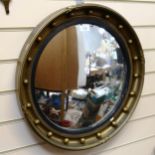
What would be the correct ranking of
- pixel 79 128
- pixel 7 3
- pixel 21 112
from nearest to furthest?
pixel 7 3 < pixel 21 112 < pixel 79 128

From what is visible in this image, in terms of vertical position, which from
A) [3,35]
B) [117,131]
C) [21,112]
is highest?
[3,35]

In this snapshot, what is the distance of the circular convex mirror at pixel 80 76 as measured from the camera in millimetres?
1067

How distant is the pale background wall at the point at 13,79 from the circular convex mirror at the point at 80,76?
4 centimetres

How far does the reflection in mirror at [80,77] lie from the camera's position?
1.09m

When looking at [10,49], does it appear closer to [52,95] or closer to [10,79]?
[10,79]

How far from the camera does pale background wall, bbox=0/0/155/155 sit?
1.04 metres

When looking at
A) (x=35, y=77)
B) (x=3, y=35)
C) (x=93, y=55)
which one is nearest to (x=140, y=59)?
(x=93, y=55)

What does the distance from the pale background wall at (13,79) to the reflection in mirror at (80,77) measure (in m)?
0.09

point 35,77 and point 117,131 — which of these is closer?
point 35,77

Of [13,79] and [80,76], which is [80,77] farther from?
[13,79]

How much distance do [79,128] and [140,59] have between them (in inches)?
14.4

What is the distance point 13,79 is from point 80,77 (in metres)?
0.24

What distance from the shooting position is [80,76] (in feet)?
3.82

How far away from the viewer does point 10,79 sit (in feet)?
3.48
